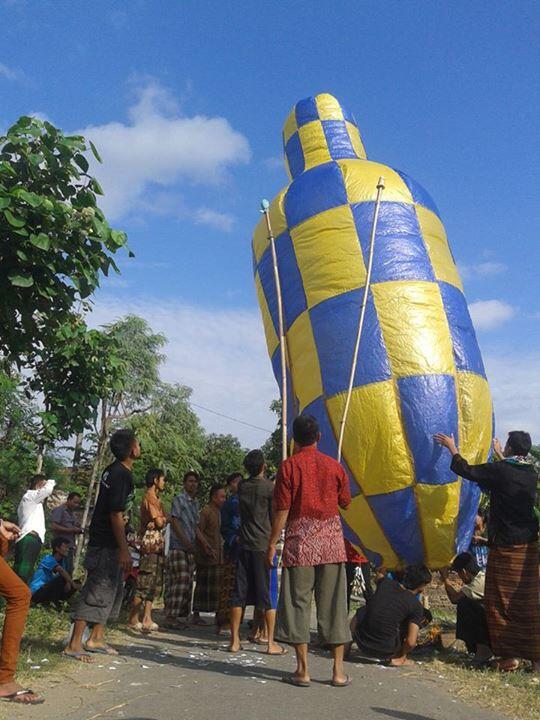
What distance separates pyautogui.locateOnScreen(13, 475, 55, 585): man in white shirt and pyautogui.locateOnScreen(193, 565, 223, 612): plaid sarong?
66.6 inches

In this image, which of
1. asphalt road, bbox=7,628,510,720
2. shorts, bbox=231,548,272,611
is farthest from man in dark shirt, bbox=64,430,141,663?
shorts, bbox=231,548,272,611

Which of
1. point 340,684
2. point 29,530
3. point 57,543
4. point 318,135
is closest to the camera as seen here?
point 340,684

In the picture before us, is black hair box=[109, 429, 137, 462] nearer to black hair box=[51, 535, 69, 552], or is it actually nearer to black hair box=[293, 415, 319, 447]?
black hair box=[293, 415, 319, 447]

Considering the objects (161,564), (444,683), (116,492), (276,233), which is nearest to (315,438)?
(116,492)

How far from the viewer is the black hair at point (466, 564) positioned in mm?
6062

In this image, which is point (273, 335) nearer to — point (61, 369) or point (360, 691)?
point (61, 369)

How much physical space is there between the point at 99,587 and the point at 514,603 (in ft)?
10.3

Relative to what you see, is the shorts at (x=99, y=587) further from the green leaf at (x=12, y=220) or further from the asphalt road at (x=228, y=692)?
the green leaf at (x=12, y=220)

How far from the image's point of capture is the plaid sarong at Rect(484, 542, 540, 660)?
5234 mm

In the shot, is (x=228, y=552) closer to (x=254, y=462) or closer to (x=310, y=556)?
(x=254, y=462)

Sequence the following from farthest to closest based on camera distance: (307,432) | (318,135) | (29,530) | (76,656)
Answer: (318,135) → (29,530) → (76,656) → (307,432)

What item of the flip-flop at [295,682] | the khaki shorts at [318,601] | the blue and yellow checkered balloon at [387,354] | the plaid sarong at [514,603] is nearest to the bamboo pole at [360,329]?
the blue and yellow checkered balloon at [387,354]

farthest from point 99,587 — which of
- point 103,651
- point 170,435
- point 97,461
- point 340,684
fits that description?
point 170,435

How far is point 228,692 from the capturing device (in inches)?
168
